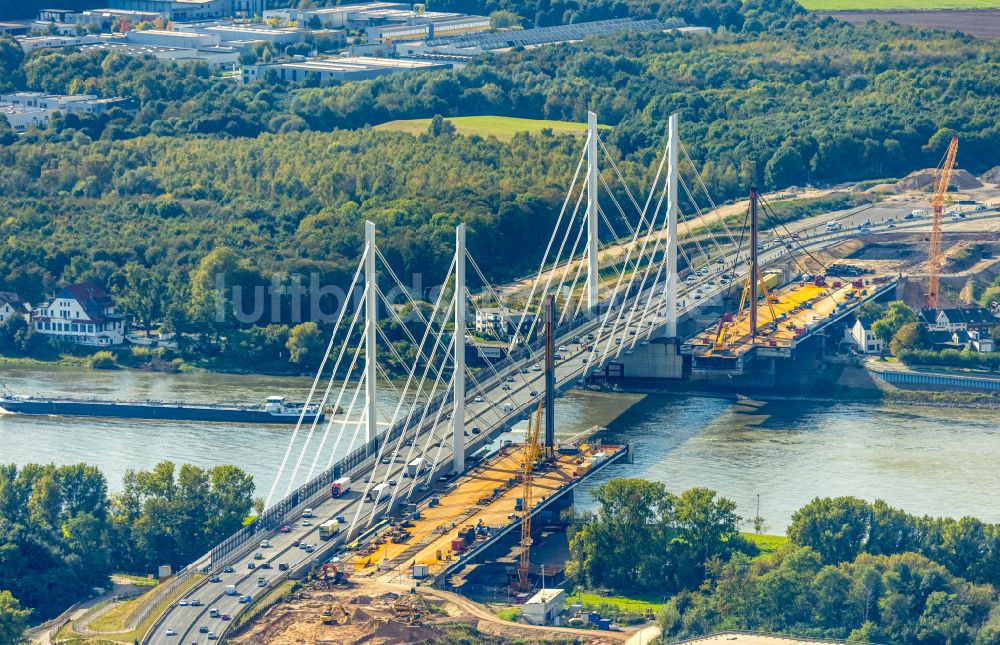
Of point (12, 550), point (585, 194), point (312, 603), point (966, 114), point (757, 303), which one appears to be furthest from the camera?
point (966, 114)

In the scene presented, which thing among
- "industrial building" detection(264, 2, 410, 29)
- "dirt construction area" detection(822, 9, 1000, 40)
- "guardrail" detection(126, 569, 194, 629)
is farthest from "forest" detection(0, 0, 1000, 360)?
"guardrail" detection(126, 569, 194, 629)

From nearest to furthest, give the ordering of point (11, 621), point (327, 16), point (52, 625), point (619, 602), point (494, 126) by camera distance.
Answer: point (11, 621) < point (52, 625) < point (619, 602) < point (494, 126) < point (327, 16)

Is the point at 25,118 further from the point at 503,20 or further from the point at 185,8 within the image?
the point at 503,20

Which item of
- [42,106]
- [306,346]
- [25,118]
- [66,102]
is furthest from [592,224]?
[42,106]

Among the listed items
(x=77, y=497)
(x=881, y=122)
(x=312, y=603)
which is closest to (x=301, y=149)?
(x=881, y=122)

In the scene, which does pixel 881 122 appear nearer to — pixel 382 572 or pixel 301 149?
pixel 301 149

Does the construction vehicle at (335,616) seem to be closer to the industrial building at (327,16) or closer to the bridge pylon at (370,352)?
the bridge pylon at (370,352)
